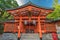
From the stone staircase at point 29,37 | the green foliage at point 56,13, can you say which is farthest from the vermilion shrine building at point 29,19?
the stone staircase at point 29,37

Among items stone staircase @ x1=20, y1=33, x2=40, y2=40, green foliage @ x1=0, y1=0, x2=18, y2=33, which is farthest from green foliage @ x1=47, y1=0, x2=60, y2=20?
green foliage @ x1=0, y1=0, x2=18, y2=33

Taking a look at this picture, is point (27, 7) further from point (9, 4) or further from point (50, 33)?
point (9, 4)

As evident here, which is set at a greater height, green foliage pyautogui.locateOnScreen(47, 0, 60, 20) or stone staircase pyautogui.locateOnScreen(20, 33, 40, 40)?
green foliage pyautogui.locateOnScreen(47, 0, 60, 20)

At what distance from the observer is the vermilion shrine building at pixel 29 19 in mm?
14680

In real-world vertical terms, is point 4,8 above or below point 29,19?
above

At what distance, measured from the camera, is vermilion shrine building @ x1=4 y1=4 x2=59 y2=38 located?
14.7 m

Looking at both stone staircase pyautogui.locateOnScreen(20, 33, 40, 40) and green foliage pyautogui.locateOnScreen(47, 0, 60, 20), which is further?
green foliage pyautogui.locateOnScreen(47, 0, 60, 20)

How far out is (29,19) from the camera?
15.4 metres

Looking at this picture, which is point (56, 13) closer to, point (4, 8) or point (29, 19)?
point (29, 19)

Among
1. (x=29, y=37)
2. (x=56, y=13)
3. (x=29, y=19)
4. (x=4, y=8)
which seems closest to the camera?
(x=29, y=37)

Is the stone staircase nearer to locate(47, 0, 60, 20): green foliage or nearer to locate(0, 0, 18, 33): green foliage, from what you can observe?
locate(47, 0, 60, 20): green foliage

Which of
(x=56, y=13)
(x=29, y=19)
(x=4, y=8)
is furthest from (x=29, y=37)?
(x=4, y=8)

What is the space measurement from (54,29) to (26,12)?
4.60 metres

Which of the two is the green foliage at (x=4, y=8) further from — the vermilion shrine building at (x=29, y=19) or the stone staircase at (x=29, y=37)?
the stone staircase at (x=29, y=37)
